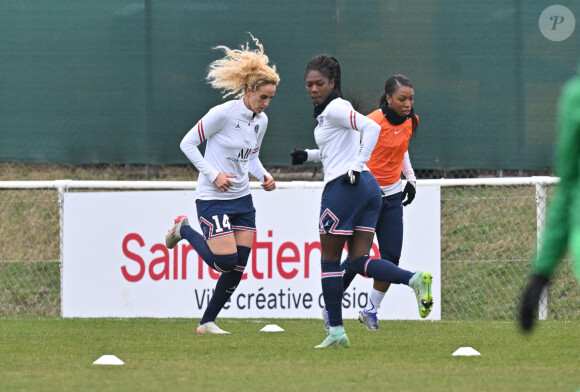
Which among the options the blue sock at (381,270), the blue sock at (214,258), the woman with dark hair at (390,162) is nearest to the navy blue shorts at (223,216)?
the blue sock at (214,258)

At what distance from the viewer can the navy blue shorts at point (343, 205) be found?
6.97 m

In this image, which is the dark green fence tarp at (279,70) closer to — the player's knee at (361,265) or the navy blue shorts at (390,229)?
the navy blue shorts at (390,229)

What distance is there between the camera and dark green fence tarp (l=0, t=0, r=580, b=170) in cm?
1148

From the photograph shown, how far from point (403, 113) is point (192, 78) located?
13.0 ft

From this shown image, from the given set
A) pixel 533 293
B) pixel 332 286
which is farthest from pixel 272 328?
pixel 533 293

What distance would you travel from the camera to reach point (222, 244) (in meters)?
7.96

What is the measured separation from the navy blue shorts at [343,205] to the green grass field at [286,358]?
2.62ft

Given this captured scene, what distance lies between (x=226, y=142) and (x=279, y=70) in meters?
3.72

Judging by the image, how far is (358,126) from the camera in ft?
22.8

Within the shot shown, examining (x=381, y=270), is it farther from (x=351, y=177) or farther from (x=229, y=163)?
(x=229, y=163)

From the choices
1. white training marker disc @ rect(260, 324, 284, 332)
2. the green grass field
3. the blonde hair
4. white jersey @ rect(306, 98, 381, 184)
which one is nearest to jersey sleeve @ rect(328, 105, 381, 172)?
white jersey @ rect(306, 98, 381, 184)

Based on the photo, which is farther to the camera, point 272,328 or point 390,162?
point 272,328

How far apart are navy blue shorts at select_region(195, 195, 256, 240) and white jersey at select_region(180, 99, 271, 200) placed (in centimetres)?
5

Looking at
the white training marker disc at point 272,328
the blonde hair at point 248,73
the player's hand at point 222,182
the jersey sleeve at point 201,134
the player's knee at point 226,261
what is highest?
the blonde hair at point 248,73
